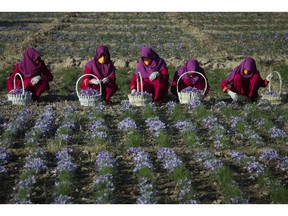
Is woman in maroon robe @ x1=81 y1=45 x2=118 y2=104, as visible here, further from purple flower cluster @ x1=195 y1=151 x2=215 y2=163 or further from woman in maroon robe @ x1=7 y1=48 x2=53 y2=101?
purple flower cluster @ x1=195 y1=151 x2=215 y2=163

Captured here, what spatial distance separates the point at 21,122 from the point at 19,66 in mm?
2522

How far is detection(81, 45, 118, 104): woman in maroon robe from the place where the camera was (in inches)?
570

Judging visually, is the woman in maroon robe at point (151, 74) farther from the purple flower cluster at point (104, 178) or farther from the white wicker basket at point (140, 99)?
the purple flower cluster at point (104, 178)

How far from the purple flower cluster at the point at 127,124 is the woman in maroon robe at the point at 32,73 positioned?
297cm

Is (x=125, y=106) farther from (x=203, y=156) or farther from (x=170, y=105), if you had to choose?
(x=203, y=156)

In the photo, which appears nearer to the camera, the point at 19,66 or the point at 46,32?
the point at 19,66

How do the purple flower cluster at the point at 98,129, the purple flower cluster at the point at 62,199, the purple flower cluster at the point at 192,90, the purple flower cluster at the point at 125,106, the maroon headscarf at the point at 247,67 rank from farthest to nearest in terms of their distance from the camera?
the maroon headscarf at the point at 247,67, the purple flower cluster at the point at 192,90, the purple flower cluster at the point at 125,106, the purple flower cluster at the point at 98,129, the purple flower cluster at the point at 62,199

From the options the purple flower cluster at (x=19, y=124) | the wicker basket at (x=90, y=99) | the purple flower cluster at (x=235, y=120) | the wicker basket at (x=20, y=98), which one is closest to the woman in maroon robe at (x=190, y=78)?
the purple flower cluster at (x=235, y=120)

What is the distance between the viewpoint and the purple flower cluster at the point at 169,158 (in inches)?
401

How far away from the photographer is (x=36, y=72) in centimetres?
1474

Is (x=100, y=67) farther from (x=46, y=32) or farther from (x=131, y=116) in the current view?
(x=46, y=32)

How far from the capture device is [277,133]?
1210cm

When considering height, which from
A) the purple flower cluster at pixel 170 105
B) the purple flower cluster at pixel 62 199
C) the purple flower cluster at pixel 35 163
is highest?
the purple flower cluster at pixel 170 105

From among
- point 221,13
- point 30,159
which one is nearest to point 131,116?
point 30,159
